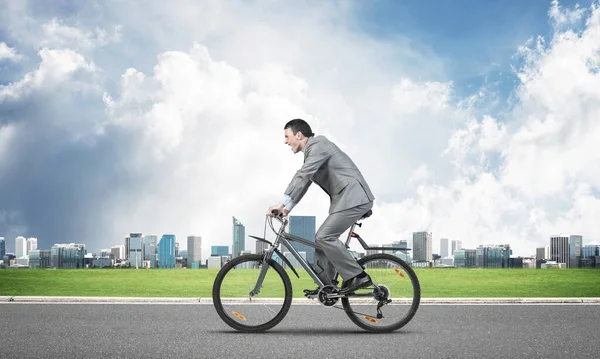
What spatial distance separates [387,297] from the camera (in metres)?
7.69

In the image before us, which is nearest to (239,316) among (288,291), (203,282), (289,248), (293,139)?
(288,291)

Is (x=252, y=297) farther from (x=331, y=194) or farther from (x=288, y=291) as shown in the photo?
(x=331, y=194)

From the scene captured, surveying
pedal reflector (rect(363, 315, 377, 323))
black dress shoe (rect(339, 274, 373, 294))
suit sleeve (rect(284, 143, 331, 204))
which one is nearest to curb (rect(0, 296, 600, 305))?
pedal reflector (rect(363, 315, 377, 323))

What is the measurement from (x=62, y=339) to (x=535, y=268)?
1475cm

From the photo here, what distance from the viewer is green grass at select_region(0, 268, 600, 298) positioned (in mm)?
13297

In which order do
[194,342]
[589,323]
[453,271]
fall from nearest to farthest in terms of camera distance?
[194,342]
[589,323]
[453,271]

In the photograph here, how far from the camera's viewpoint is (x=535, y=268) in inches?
736

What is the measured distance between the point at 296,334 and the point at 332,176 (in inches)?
70.4

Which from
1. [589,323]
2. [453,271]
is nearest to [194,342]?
[589,323]

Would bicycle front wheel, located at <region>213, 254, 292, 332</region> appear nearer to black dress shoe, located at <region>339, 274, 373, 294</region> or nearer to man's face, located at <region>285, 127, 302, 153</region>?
black dress shoe, located at <region>339, 274, 373, 294</region>

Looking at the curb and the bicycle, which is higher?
the bicycle

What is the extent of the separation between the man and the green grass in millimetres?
4732

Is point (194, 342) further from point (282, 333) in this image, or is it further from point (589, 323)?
point (589, 323)

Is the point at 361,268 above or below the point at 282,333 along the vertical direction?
above
